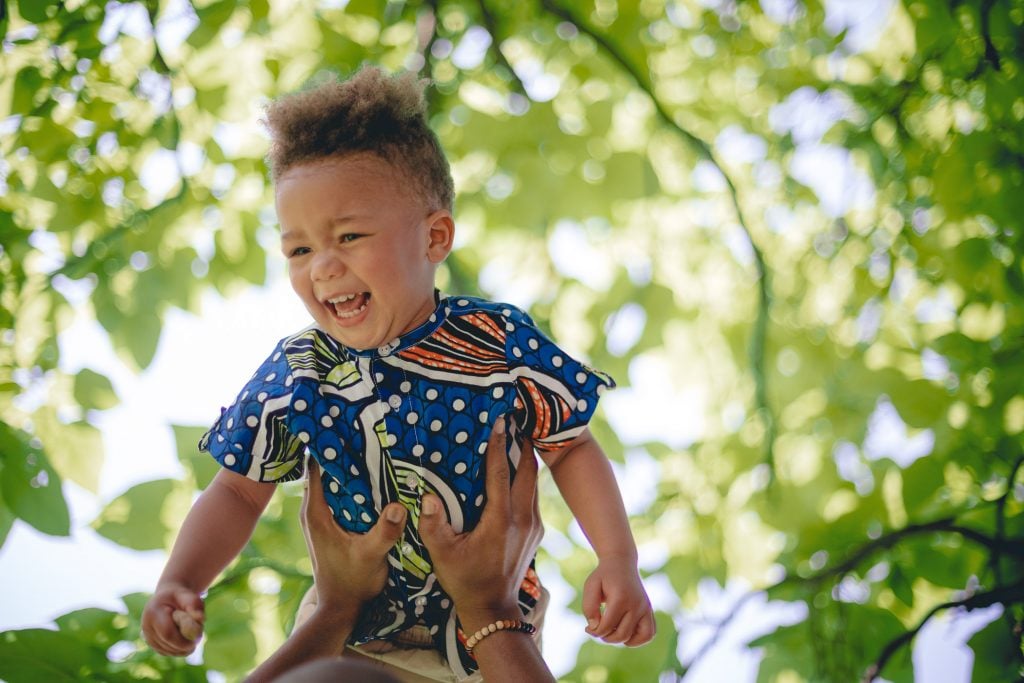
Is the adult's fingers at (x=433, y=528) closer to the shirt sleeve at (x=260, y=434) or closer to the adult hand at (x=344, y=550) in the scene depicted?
the adult hand at (x=344, y=550)

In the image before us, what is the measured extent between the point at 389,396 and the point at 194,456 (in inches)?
22.9

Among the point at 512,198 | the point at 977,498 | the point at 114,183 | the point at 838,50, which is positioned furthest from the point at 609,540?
the point at 838,50

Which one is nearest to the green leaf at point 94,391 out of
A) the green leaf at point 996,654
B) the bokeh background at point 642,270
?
the bokeh background at point 642,270

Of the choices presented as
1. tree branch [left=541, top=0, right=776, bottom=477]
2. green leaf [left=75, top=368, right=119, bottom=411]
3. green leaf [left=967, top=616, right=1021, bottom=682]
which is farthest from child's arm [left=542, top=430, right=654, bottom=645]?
tree branch [left=541, top=0, right=776, bottom=477]

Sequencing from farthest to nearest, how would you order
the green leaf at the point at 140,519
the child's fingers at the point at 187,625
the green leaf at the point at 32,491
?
1. the green leaf at the point at 140,519
2. the green leaf at the point at 32,491
3. the child's fingers at the point at 187,625

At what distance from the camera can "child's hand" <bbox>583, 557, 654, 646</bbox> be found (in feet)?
2.81

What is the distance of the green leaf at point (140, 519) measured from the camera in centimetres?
132

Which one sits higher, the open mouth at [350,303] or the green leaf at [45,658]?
the open mouth at [350,303]

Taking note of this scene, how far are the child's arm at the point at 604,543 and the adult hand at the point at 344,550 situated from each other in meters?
0.18

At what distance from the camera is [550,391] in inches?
36.2

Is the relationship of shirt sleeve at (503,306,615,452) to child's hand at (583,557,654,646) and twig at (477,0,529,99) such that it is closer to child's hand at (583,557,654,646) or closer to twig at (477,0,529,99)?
child's hand at (583,557,654,646)

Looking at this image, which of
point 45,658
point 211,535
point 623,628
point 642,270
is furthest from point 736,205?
point 45,658

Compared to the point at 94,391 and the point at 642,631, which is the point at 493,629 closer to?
the point at 642,631

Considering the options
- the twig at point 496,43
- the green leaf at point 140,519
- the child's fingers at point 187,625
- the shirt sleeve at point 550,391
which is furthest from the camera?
the twig at point 496,43
